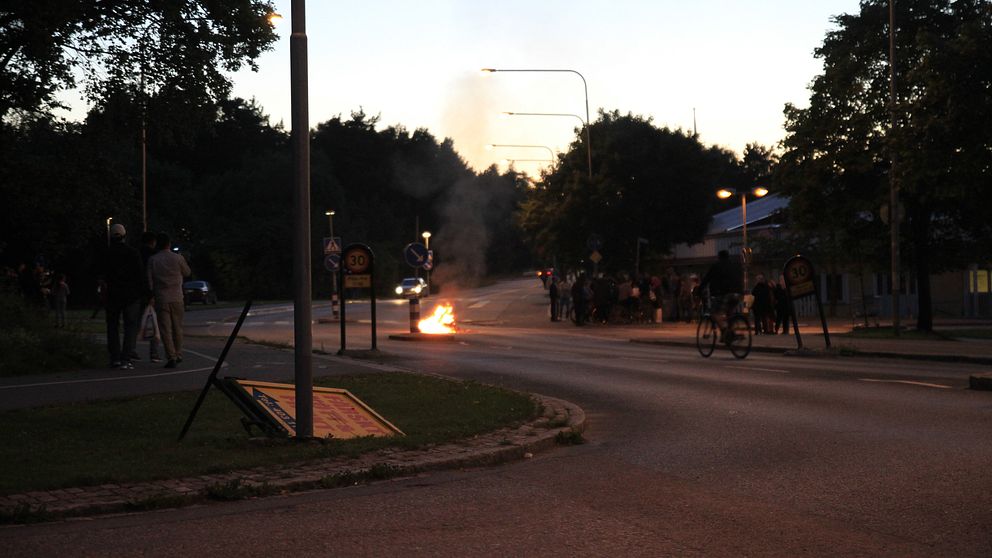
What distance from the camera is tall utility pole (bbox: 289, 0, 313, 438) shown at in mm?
8641

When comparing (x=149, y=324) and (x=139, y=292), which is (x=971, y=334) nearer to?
(x=149, y=324)

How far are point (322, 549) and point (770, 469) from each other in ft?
11.7

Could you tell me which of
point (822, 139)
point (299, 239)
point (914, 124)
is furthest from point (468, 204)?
point (299, 239)

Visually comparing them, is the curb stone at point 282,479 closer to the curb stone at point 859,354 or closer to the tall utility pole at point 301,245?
the tall utility pole at point 301,245

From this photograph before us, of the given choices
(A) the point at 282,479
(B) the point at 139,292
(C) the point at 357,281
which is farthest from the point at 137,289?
(A) the point at 282,479

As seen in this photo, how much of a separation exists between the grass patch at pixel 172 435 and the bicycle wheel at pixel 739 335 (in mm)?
8397

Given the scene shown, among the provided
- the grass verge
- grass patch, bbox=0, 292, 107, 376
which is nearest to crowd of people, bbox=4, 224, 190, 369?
grass patch, bbox=0, 292, 107, 376

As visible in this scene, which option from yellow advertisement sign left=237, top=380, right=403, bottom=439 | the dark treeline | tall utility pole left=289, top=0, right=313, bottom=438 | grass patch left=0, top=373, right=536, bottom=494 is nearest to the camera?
grass patch left=0, top=373, right=536, bottom=494

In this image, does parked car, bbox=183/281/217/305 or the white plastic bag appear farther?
parked car, bbox=183/281/217/305

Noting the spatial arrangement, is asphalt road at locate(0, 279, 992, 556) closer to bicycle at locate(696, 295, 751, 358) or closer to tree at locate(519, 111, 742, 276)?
bicycle at locate(696, 295, 751, 358)

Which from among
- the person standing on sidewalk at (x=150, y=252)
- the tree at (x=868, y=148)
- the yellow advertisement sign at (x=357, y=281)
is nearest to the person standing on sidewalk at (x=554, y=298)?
the tree at (x=868, y=148)

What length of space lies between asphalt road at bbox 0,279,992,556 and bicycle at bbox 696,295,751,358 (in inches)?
291

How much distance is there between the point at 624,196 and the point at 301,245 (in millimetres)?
44606

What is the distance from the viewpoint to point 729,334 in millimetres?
20469
